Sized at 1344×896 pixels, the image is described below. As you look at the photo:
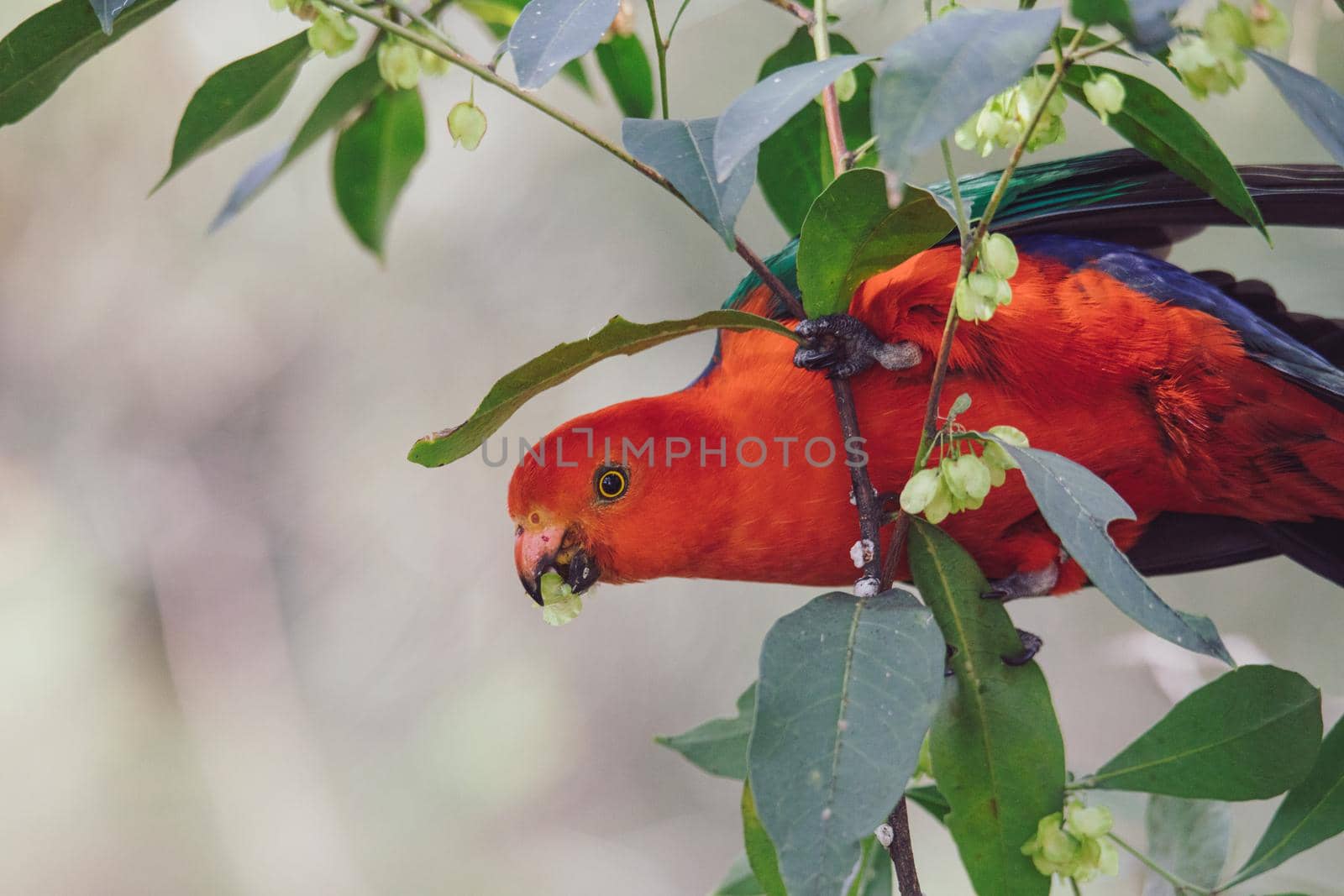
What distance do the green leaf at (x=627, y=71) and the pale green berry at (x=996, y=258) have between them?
0.88 m

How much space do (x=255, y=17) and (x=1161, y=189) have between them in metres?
3.30

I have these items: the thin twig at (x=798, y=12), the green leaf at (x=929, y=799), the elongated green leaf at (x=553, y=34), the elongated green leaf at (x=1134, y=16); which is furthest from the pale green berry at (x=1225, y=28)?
the green leaf at (x=929, y=799)

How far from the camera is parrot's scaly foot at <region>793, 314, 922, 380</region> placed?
145 cm

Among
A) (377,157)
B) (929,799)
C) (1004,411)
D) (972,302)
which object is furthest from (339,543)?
(972,302)

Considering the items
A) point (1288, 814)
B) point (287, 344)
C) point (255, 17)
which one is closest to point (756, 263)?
point (1288, 814)

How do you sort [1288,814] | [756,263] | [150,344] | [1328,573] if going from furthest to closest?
[150,344], [1328,573], [1288,814], [756,263]

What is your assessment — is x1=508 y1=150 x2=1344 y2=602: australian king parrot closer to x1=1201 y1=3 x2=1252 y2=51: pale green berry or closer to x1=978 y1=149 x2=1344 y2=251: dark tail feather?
x1=978 y1=149 x2=1344 y2=251: dark tail feather

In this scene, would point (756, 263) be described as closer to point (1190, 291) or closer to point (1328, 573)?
point (1190, 291)

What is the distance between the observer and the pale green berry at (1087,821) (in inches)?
42.1

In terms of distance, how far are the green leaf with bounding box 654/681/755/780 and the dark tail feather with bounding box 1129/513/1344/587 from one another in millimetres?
866

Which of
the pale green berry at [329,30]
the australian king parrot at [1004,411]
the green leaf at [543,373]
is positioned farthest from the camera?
the australian king parrot at [1004,411]

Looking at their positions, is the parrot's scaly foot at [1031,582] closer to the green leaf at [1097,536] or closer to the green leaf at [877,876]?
the green leaf at [877,876]

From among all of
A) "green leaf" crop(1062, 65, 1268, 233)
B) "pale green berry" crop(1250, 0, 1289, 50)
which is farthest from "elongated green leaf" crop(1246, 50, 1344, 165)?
"green leaf" crop(1062, 65, 1268, 233)

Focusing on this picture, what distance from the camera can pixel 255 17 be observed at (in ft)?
12.9
